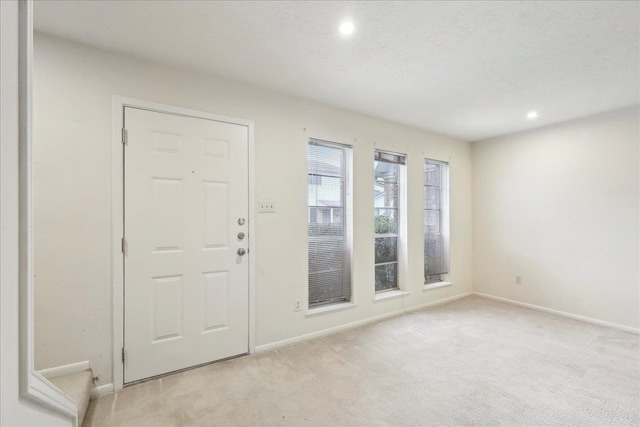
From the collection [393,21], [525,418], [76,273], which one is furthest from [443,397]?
[76,273]

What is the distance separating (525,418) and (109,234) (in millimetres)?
3071

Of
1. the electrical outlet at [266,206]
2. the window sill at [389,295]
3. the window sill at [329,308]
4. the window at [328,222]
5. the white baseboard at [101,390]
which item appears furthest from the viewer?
the window sill at [389,295]

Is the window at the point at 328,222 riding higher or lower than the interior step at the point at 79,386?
higher

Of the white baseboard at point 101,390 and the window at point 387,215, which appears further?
the window at point 387,215

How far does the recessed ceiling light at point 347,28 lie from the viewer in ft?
6.20

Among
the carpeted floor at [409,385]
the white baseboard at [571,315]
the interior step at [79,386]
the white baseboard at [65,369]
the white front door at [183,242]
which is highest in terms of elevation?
the white front door at [183,242]

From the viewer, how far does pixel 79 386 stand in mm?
1883

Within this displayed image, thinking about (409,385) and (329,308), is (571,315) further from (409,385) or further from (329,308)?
(329,308)

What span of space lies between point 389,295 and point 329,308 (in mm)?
949

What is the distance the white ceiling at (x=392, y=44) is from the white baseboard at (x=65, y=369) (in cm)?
223

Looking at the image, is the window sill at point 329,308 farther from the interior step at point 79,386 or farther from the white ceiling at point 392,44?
the white ceiling at point 392,44

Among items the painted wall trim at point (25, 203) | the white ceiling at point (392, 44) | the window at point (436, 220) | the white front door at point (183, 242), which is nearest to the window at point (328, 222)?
the white ceiling at point (392, 44)

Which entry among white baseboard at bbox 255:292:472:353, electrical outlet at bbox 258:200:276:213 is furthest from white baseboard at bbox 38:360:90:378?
electrical outlet at bbox 258:200:276:213

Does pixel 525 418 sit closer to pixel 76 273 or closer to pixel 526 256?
pixel 526 256
